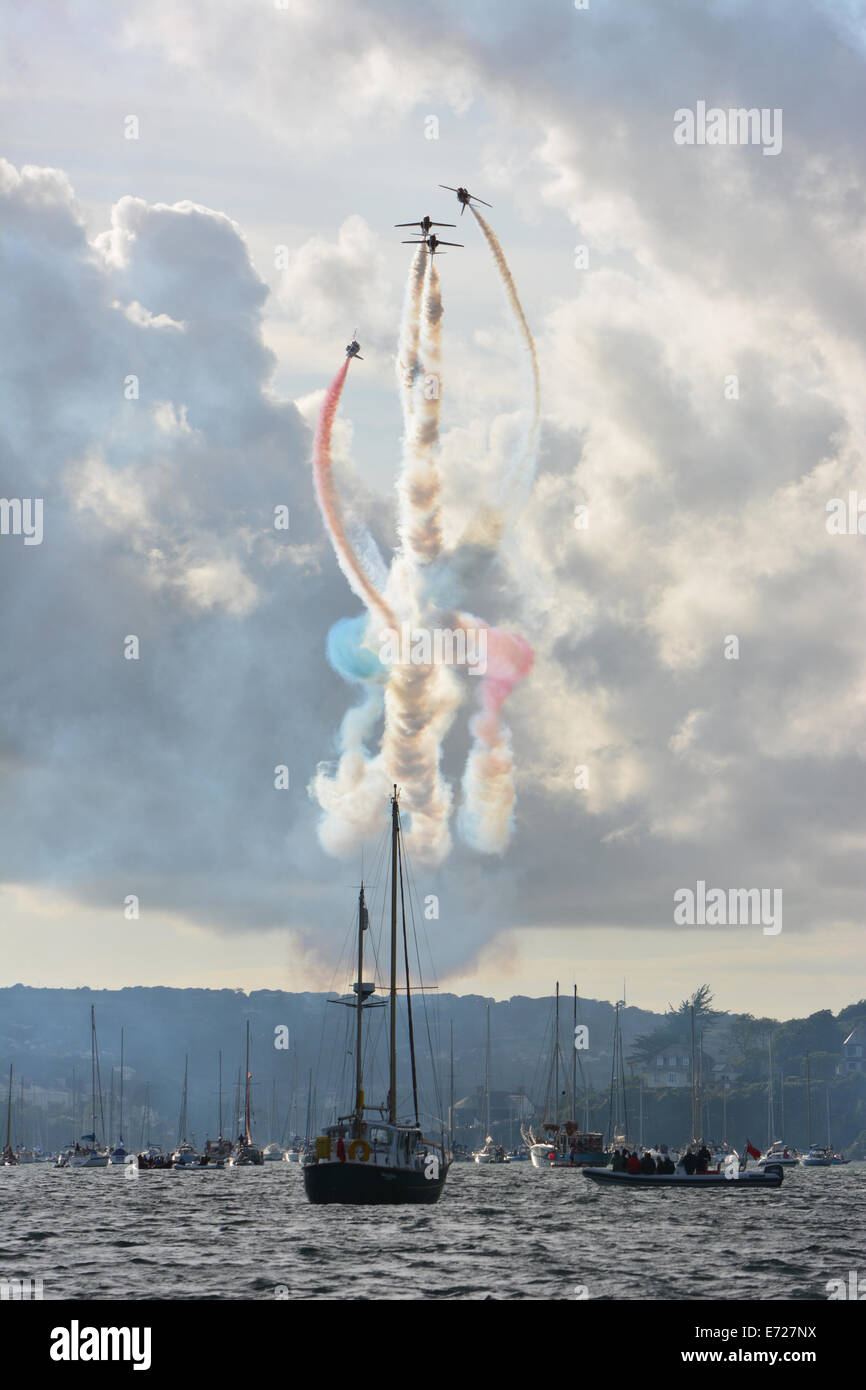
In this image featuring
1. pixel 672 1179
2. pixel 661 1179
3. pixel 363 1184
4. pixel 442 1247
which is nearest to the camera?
pixel 442 1247

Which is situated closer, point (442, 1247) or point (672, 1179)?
point (442, 1247)

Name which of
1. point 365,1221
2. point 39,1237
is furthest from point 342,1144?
point 39,1237

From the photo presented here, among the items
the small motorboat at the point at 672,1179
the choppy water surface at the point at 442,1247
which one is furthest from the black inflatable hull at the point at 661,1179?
the choppy water surface at the point at 442,1247

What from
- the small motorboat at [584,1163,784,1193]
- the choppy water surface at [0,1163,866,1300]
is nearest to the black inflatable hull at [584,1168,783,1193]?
the small motorboat at [584,1163,784,1193]

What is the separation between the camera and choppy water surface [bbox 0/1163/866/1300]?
6481 cm

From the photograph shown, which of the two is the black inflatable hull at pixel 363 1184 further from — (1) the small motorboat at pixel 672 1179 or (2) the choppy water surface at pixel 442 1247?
(1) the small motorboat at pixel 672 1179

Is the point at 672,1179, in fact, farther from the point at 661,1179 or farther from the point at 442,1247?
the point at 442,1247

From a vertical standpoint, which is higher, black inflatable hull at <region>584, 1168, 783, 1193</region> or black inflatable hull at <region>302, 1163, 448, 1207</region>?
Result: black inflatable hull at <region>302, 1163, 448, 1207</region>

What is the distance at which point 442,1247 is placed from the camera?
81.8 metres

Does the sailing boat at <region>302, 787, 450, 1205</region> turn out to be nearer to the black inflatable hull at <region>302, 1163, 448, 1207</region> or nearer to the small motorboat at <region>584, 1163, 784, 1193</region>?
the black inflatable hull at <region>302, 1163, 448, 1207</region>

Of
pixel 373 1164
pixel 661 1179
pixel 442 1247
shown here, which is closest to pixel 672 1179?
pixel 661 1179
